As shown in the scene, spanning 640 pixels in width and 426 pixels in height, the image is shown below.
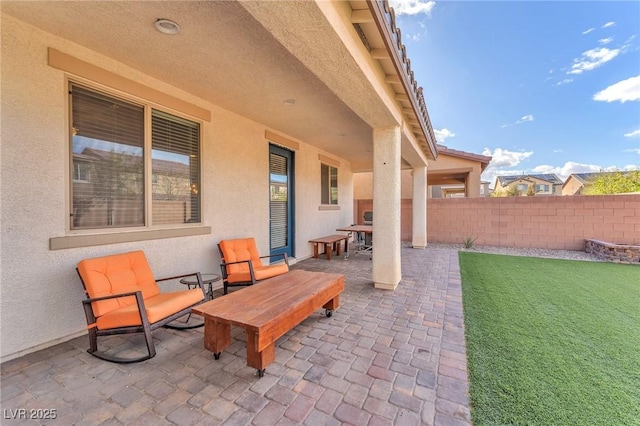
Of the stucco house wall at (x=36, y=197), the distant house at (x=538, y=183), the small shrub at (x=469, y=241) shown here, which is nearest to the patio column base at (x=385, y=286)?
the stucco house wall at (x=36, y=197)

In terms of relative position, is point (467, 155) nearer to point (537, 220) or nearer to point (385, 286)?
point (537, 220)

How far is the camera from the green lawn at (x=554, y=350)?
1617 mm

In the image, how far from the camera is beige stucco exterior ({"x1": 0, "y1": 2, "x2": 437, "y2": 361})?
2154mm

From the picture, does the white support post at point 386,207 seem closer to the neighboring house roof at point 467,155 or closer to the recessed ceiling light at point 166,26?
the recessed ceiling light at point 166,26

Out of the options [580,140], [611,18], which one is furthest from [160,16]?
[580,140]

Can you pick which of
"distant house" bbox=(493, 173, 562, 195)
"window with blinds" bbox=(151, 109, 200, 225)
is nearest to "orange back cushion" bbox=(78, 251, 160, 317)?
"window with blinds" bbox=(151, 109, 200, 225)

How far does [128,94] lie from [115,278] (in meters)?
2.28

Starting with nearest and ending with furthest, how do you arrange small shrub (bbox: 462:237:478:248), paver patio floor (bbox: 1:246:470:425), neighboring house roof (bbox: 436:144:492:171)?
paver patio floor (bbox: 1:246:470:425)
small shrub (bbox: 462:237:478:248)
neighboring house roof (bbox: 436:144:492:171)

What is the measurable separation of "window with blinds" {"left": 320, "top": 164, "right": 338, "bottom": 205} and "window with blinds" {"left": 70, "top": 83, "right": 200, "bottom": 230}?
4.50m

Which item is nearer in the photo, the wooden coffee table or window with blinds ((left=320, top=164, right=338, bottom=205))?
the wooden coffee table

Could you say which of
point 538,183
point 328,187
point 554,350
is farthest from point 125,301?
point 538,183

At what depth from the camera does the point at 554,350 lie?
7.59 feet

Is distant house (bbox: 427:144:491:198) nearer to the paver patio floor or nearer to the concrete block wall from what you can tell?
the concrete block wall

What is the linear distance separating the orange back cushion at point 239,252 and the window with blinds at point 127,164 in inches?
27.1
